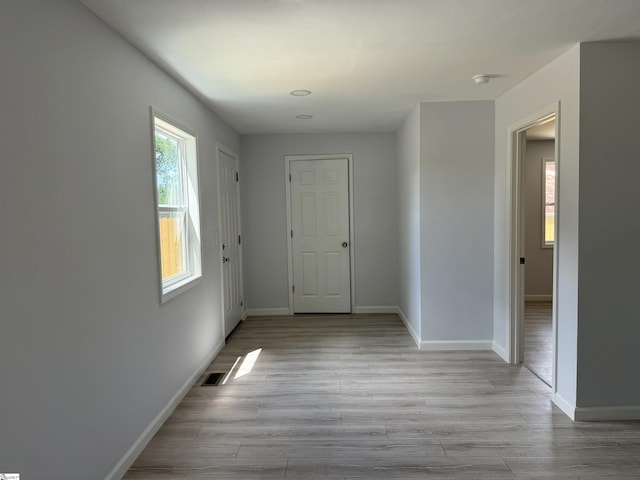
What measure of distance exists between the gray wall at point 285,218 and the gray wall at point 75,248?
2685mm

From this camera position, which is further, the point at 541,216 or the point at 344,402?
the point at 541,216

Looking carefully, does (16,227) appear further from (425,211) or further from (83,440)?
(425,211)

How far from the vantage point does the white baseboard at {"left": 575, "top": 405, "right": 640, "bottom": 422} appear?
2652 mm

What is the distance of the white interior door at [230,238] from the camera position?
450 cm

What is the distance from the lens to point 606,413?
2.65m

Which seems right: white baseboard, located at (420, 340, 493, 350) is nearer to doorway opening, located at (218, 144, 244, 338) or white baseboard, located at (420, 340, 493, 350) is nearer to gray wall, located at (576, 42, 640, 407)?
gray wall, located at (576, 42, 640, 407)

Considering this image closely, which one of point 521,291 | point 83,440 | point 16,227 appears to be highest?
point 16,227

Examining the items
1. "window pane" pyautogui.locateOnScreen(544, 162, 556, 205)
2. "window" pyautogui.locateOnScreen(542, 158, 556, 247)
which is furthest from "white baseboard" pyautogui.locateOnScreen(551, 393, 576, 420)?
"window pane" pyautogui.locateOnScreen(544, 162, 556, 205)

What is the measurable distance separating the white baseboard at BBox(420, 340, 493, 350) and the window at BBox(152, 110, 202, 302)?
2303mm

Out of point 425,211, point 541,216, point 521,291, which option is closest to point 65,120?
point 425,211

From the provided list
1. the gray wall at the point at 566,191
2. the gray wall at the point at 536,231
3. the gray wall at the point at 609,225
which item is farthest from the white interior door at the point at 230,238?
the gray wall at the point at 536,231

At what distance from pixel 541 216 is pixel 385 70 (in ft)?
14.3

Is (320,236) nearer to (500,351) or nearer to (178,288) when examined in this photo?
(500,351)

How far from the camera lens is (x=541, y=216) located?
6.14 m
